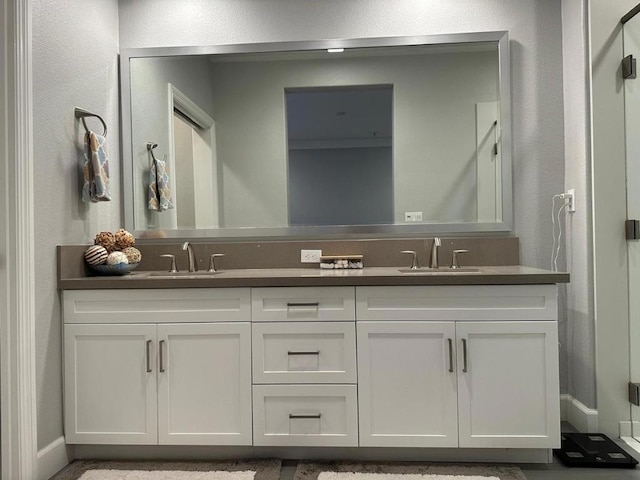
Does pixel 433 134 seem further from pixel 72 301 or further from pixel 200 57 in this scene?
pixel 72 301

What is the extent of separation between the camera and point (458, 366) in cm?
183

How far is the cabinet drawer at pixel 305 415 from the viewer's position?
1865 millimetres

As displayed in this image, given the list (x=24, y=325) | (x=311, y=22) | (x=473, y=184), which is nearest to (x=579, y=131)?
(x=473, y=184)

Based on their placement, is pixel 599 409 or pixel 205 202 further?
pixel 205 202

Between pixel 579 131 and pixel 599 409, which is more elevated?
pixel 579 131

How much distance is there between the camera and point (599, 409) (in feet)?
6.96

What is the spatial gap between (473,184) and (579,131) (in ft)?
1.82

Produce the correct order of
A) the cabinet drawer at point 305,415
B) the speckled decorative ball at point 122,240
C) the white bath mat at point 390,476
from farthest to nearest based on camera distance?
the speckled decorative ball at point 122,240 → the cabinet drawer at point 305,415 → the white bath mat at point 390,476

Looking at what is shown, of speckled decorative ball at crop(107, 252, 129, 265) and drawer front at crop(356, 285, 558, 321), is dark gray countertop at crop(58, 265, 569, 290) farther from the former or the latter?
speckled decorative ball at crop(107, 252, 129, 265)

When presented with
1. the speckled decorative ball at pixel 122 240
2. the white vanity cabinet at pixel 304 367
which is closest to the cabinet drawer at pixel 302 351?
the white vanity cabinet at pixel 304 367

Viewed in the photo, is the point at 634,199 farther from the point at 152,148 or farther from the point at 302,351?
the point at 152,148

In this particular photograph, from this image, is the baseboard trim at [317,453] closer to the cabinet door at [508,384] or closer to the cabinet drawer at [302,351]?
the cabinet door at [508,384]

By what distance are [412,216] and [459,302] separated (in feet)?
2.23

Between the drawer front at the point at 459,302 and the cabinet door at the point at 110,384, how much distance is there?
0.97 metres
